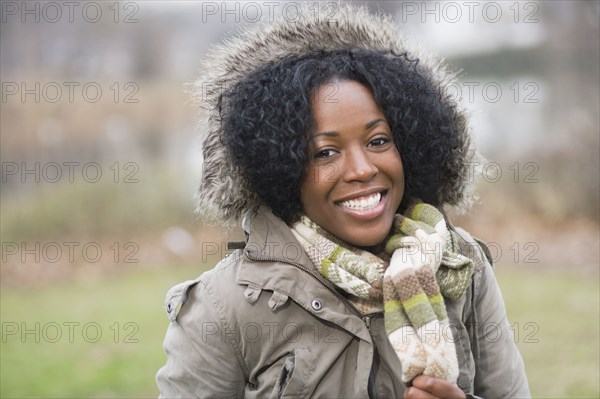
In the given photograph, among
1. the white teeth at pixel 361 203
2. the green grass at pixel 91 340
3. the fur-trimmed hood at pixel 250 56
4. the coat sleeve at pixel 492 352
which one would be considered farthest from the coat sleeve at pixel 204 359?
the green grass at pixel 91 340

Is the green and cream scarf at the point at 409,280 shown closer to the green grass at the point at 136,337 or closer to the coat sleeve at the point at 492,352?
the coat sleeve at the point at 492,352

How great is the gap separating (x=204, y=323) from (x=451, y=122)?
3.34 feet

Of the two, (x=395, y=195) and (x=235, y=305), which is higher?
(x=395, y=195)

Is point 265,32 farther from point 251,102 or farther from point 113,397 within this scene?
point 113,397

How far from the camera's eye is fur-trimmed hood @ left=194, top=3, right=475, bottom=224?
7.40 ft

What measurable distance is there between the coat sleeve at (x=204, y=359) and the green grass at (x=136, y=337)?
107 inches

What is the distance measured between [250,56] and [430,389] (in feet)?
3.72

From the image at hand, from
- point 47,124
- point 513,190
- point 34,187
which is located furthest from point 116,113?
point 513,190

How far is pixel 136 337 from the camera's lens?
19.1ft

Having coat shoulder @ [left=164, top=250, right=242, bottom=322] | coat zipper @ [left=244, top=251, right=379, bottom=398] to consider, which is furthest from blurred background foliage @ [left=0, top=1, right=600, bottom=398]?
coat zipper @ [left=244, top=251, right=379, bottom=398]

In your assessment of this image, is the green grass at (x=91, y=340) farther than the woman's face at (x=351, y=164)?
Yes

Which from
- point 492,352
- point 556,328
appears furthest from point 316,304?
point 556,328

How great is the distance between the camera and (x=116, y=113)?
32.5 ft

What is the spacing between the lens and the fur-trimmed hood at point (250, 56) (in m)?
2.26
